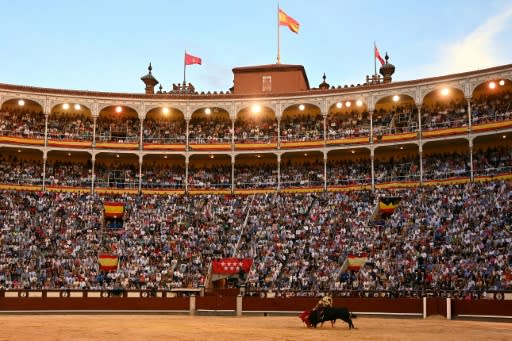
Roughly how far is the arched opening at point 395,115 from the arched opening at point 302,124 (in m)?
4.52

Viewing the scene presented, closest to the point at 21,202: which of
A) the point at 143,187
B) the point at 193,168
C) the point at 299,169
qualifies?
the point at 143,187

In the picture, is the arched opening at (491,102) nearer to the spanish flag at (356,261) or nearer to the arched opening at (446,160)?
the arched opening at (446,160)

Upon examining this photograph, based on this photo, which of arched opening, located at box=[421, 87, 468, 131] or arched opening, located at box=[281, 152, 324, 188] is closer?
arched opening, located at box=[421, 87, 468, 131]

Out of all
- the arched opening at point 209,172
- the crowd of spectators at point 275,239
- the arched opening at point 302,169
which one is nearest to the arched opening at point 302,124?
the arched opening at point 302,169

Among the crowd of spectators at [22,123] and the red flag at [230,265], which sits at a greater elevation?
the crowd of spectators at [22,123]

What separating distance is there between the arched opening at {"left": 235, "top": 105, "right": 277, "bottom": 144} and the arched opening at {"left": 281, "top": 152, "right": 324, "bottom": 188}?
2.19m

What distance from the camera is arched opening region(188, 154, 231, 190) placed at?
52.1m

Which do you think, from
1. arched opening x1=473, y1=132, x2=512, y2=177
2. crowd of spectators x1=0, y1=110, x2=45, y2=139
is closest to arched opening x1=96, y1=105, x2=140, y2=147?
crowd of spectators x1=0, y1=110, x2=45, y2=139

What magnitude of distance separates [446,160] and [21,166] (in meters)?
32.0

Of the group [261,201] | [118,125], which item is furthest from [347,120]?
[118,125]

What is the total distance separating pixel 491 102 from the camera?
4706cm

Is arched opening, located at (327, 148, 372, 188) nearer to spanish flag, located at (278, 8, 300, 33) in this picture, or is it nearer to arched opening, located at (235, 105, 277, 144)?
arched opening, located at (235, 105, 277, 144)

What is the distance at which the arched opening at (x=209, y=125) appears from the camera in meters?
53.3

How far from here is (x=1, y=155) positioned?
166 feet
